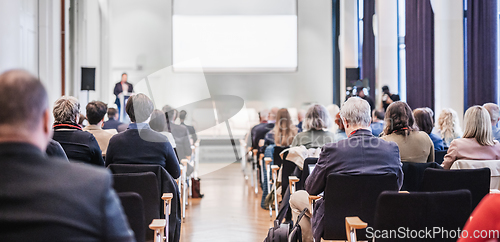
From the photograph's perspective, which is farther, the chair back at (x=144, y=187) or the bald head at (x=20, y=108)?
the chair back at (x=144, y=187)

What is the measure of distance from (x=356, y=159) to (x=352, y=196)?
222mm

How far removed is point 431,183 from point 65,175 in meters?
2.18

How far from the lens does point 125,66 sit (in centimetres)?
1205

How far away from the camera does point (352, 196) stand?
7.50 ft

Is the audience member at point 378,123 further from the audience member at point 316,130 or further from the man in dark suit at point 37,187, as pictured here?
the man in dark suit at point 37,187

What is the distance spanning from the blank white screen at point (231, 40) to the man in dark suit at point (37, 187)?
429 inches

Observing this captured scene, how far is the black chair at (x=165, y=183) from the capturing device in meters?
2.61

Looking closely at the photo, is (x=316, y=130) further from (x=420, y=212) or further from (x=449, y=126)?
(x=420, y=212)

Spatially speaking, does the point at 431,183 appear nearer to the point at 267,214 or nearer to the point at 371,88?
the point at 267,214

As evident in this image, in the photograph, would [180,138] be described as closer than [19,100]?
No

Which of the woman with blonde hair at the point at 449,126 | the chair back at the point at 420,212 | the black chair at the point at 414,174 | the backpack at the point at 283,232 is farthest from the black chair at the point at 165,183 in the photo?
the woman with blonde hair at the point at 449,126

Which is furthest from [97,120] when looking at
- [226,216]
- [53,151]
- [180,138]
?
[180,138]

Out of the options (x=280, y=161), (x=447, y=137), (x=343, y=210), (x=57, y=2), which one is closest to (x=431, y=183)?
(x=343, y=210)

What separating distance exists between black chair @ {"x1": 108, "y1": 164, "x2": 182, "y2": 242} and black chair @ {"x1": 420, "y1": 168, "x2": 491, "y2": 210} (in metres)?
1.66
